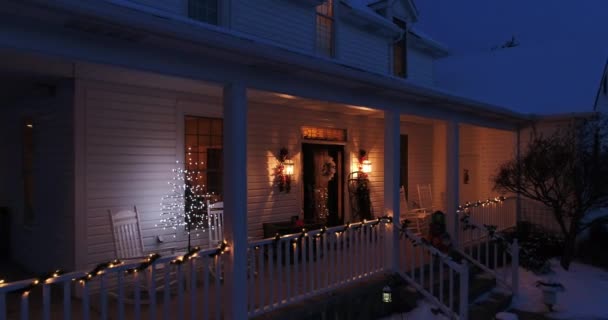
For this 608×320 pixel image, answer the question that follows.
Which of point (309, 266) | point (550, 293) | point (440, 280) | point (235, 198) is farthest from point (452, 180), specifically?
point (235, 198)

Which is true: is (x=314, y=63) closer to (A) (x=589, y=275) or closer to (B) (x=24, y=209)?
(B) (x=24, y=209)

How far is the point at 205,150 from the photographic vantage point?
6.59 metres

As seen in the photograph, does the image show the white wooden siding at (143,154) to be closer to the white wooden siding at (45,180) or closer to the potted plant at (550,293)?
the white wooden siding at (45,180)

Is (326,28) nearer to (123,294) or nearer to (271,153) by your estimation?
(271,153)

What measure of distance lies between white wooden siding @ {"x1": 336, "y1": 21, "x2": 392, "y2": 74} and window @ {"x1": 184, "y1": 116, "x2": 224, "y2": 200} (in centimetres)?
405

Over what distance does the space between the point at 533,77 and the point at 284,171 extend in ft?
35.9

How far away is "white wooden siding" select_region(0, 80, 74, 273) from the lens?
208 inches

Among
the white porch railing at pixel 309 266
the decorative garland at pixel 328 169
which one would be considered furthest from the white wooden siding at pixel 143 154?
the white porch railing at pixel 309 266

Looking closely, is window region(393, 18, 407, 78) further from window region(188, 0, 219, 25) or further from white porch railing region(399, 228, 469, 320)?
white porch railing region(399, 228, 469, 320)

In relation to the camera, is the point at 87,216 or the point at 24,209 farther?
the point at 24,209

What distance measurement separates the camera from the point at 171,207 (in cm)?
612

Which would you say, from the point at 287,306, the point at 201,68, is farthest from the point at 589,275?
the point at 201,68

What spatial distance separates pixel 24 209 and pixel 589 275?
9.71 metres

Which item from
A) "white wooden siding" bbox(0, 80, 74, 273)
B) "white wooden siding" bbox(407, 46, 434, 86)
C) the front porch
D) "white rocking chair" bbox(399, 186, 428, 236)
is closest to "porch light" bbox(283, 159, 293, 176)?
the front porch
